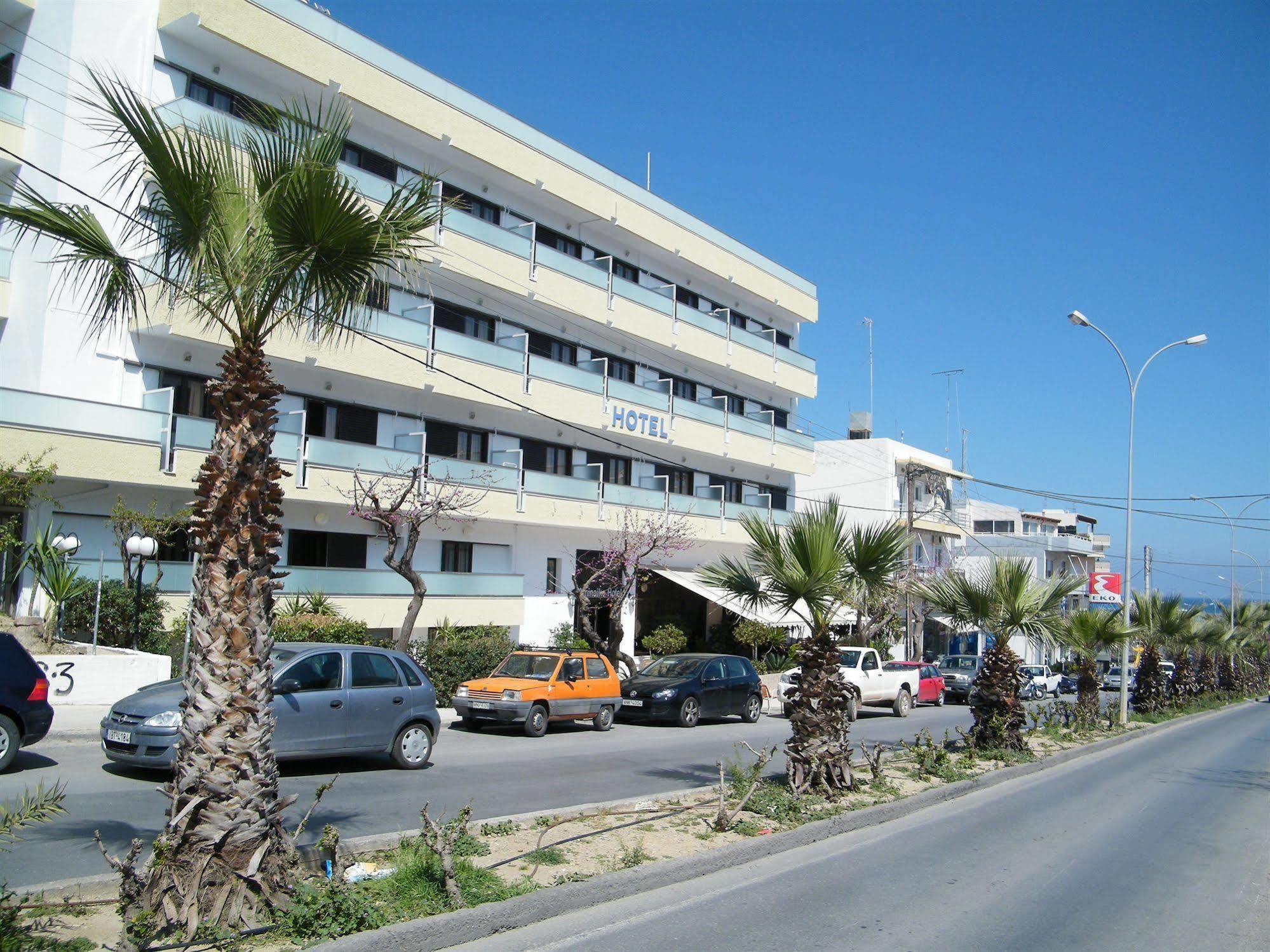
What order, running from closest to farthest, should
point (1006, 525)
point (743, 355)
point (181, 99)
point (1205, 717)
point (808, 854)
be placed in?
1. point (808, 854)
2. point (181, 99)
3. point (1205, 717)
4. point (743, 355)
5. point (1006, 525)

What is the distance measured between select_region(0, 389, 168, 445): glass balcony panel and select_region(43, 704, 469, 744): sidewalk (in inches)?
203

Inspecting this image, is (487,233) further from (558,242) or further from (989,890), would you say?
(989,890)

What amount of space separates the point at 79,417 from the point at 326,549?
7403mm

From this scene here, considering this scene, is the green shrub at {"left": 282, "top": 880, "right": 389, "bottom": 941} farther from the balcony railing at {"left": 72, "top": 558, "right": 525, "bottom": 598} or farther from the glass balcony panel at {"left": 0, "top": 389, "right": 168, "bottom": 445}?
the glass balcony panel at {"left": 0, "top": 389, "right": 168, "bottom": 445}

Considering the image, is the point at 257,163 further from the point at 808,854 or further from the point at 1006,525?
the point at 1006,525

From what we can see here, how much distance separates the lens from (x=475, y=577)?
26.9m

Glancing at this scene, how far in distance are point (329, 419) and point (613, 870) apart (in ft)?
61.7

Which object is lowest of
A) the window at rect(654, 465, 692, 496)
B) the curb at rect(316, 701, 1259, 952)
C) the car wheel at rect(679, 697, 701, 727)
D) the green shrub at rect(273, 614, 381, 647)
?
the car wheel at rect(679, 697, 701, 727)

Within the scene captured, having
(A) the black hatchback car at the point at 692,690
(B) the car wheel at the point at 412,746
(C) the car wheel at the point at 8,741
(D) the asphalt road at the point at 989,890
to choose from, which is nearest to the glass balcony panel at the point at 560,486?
(A) the black hatchback car at the point at 692,690

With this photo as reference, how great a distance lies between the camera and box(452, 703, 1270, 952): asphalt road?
694 centimetres

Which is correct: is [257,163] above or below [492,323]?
below

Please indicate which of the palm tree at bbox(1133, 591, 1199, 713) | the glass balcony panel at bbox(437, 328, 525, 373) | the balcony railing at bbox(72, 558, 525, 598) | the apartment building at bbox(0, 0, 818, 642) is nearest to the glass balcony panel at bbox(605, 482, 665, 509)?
the apartment building at bbox(0, 0, 818, 642)

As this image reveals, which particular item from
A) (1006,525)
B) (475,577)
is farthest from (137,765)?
(1006,525)

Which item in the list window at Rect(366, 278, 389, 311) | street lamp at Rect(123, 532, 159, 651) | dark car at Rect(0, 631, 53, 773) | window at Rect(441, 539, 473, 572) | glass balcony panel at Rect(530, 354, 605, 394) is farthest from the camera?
glass balcony panel at Rect(530, 354, 605, 394)
